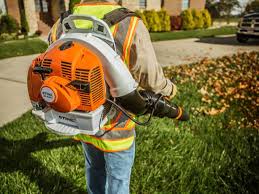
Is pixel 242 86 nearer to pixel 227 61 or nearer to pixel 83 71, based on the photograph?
pixel 227 61

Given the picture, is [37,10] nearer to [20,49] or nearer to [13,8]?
[13,8]

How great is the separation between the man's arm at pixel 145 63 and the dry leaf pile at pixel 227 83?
8.15 ft

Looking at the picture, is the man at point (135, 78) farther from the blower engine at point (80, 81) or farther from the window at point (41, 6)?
the window at point (41, 6)

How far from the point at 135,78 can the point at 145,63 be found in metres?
0.13

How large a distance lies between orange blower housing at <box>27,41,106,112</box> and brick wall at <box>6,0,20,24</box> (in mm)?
19022

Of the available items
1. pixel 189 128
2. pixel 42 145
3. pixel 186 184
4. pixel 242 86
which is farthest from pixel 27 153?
pixel 242 86

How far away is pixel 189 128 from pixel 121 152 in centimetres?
204

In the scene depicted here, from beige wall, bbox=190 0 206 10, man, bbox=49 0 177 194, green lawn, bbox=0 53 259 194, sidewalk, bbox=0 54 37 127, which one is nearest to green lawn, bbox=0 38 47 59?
sidewalk, bbox=0 54 37 127

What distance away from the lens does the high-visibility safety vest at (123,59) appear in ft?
3.95

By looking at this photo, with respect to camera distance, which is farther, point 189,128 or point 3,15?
point 3,15

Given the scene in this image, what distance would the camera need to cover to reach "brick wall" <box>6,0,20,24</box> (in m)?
18.0

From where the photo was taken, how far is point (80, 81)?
106cm

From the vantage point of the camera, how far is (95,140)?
155 cm

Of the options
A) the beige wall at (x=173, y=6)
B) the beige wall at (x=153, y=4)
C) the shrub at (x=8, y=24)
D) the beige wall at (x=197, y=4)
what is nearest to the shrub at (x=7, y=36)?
the shrub at (x=8, y=24)
